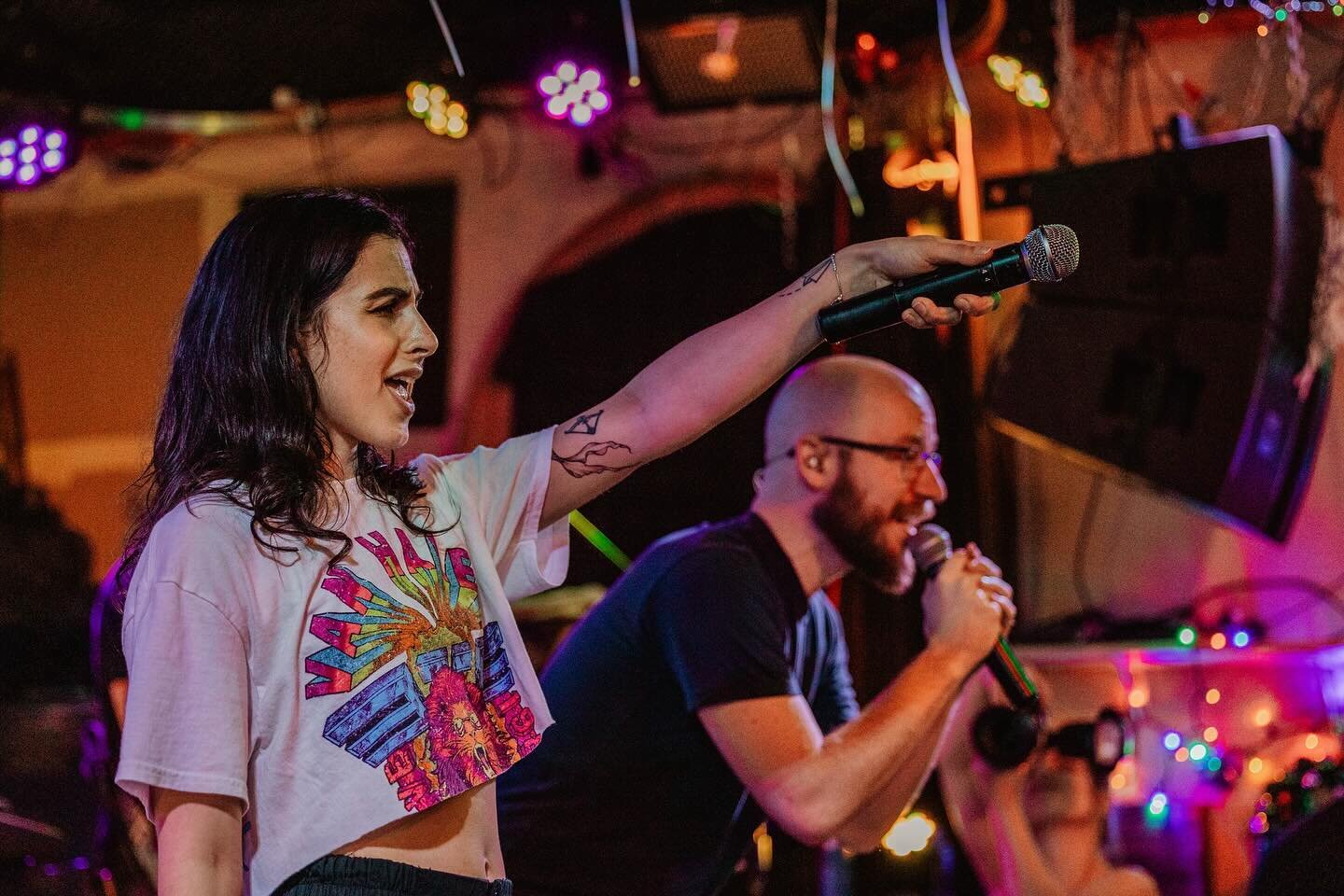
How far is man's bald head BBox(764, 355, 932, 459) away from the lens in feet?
9.39

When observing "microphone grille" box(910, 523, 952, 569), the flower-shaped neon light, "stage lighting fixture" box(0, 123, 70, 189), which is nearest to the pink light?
the flower-shaped neon light

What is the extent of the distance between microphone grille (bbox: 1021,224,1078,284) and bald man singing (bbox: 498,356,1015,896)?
39.4 inches

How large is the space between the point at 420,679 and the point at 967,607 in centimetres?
131

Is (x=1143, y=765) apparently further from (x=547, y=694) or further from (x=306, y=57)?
(x=306, y=57)

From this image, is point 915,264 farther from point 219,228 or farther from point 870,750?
point 219,228

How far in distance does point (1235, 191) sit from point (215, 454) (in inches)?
110

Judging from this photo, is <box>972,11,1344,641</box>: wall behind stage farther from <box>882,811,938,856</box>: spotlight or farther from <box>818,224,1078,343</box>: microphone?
<box>818,224,1078,343</box>: microphone

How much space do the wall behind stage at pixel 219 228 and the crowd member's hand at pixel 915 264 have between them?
3327mm

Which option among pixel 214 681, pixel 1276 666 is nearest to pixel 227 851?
pixel 214 681

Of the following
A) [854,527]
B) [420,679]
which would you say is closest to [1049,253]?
[420,679]

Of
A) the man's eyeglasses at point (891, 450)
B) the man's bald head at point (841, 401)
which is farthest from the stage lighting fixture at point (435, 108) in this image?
the man's eyeglasses at point (891, 450)

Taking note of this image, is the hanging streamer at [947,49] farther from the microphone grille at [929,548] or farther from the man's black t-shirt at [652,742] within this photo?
the man's black t-shirt at [652,742]

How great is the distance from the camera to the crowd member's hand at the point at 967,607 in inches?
101

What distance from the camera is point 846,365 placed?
298 cm
